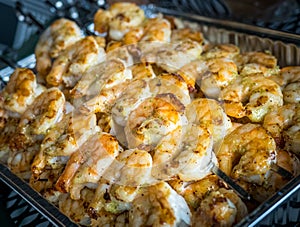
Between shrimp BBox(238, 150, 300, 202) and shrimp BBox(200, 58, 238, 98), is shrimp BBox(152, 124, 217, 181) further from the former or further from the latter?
shrimp BBox(200, 58, 238, 98)

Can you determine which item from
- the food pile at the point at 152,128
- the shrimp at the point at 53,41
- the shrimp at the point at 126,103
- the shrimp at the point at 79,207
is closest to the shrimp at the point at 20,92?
the food pile at the point at 152,128

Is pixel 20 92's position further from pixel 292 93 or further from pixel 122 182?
pixel 292 93

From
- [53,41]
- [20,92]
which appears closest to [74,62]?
[20,92]

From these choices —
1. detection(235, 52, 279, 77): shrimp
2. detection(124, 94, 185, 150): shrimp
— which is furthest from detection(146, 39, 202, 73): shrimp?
detection(124, 94, 185, 150): shrimp

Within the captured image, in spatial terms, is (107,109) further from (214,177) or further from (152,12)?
(152,12)

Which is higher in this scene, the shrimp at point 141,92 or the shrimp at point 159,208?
the shrimp at point 141,92

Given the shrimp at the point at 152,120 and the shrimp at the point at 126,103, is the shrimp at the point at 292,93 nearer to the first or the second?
the shrimp at the point at 152,120

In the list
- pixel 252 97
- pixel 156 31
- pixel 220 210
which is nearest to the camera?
pixel 220 210

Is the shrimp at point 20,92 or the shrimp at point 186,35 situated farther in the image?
the shrimp at point 186,35

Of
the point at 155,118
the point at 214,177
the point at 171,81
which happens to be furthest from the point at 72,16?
the point at 214,177
